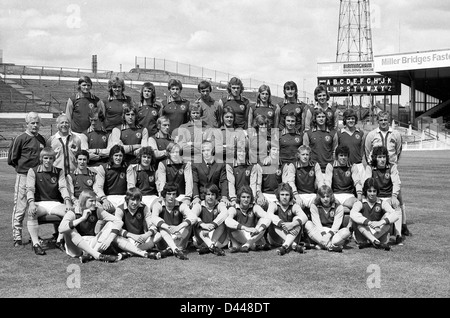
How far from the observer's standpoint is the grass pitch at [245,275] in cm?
496

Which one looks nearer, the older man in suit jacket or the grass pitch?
the grass pitch

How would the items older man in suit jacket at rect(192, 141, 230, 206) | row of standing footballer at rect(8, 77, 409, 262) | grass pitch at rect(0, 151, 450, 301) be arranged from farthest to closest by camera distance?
older man in suit jacket at rect(192, 141, 230, 206) < row of standing footballer at rect(8, 77, 409, 262) < grass pitch at rect(0, 151, 450, 301)

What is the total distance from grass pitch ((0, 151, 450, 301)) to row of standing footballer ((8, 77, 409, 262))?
280 mm

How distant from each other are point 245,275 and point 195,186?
2092 millimetres

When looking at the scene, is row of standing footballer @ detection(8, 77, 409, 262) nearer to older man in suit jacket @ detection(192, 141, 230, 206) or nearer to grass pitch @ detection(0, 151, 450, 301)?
older man in suit jacket @ detection(192, 141, 230, 206)

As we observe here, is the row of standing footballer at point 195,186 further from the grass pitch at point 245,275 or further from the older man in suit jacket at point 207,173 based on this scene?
the grass pitch at point 245,275

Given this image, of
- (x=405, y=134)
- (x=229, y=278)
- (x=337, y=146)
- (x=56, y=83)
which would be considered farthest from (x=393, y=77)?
(x=229, y=278)

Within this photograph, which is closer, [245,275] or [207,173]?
[245,275]

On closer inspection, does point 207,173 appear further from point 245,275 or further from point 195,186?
point 245,275

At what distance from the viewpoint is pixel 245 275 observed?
5.61 meters

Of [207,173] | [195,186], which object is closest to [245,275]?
[195,186]

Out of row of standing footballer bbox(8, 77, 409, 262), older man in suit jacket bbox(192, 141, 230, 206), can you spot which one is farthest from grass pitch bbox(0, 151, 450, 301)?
older man in suit jacket bbox(192, 141, 230, 206)

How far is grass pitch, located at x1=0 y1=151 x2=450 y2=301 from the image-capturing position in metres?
4.96

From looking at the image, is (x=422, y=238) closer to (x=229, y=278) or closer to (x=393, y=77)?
(x=229, y=278)
